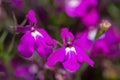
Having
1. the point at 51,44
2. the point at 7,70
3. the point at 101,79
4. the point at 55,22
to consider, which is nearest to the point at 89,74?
the point at 101,79

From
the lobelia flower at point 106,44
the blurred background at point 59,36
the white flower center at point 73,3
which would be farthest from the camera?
the white flower center at point 73,3

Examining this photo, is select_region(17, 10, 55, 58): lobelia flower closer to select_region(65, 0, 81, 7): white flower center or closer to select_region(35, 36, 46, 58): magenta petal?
select_region(35, 36, 46, 58): magenta petal

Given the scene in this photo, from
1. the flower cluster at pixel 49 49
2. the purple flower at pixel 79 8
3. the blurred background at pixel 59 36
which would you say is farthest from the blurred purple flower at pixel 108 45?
the flower cluster at pixel 49 49

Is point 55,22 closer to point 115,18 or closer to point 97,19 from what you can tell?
point 97,19

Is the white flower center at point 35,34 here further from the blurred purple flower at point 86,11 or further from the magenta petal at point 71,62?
the blurred purple flower at point 86,11

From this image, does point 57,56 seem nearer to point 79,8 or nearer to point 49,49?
point 49,49

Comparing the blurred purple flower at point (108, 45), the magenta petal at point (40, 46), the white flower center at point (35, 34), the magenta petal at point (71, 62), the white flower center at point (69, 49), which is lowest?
the blurred purple flower at point (108, 45)
